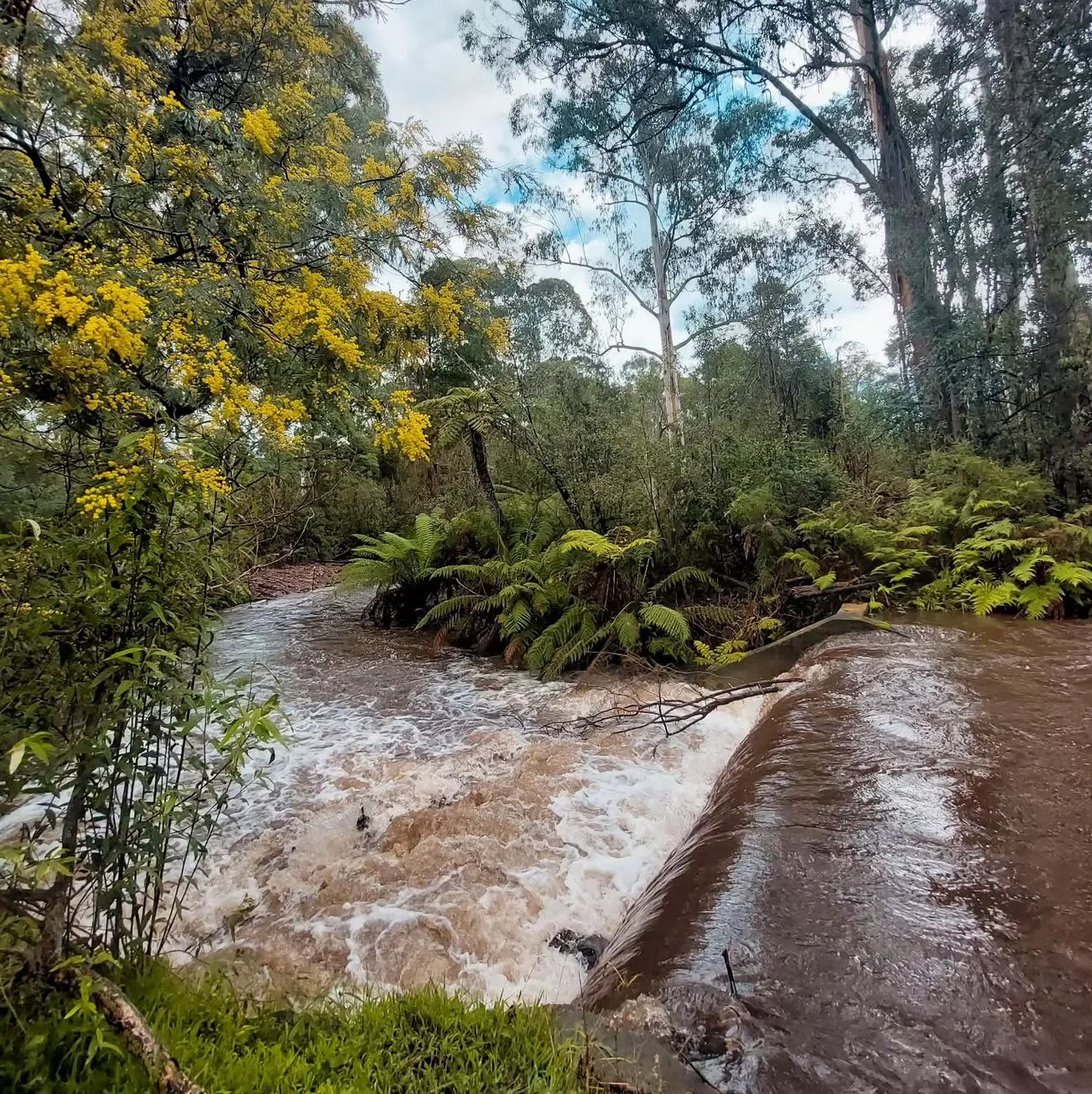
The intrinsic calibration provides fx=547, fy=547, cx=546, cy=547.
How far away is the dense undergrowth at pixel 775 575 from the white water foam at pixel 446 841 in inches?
41.6

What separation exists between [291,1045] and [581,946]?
1200mm

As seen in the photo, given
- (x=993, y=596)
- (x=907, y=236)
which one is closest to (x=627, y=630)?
(x=993, y=596)

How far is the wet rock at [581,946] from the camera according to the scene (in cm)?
217

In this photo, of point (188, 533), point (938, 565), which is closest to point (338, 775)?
point (188, 533)

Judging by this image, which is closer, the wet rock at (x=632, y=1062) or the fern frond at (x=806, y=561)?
the wet rock at (x=632, y=1062)

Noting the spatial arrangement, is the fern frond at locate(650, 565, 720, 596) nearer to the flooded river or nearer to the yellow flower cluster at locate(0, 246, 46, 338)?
the flooded river

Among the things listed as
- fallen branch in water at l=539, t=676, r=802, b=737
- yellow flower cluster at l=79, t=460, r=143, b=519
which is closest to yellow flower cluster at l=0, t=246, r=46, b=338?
yellow flower cluster at l=79, t=460, r=143, b=519

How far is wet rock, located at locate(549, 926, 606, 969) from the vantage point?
2.17 meters

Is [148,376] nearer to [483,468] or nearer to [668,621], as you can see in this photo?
[668,621]

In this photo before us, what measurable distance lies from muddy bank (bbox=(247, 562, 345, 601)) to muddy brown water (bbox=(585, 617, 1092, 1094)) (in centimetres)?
972

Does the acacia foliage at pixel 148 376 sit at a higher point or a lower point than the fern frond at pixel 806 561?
→ higher

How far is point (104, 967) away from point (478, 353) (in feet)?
38.2

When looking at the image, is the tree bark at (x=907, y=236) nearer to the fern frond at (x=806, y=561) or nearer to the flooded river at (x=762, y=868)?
the fern frond at (x=806, y=561)

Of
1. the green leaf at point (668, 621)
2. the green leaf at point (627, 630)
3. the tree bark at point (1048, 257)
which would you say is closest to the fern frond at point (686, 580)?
the green leaf at point (668, 621)
